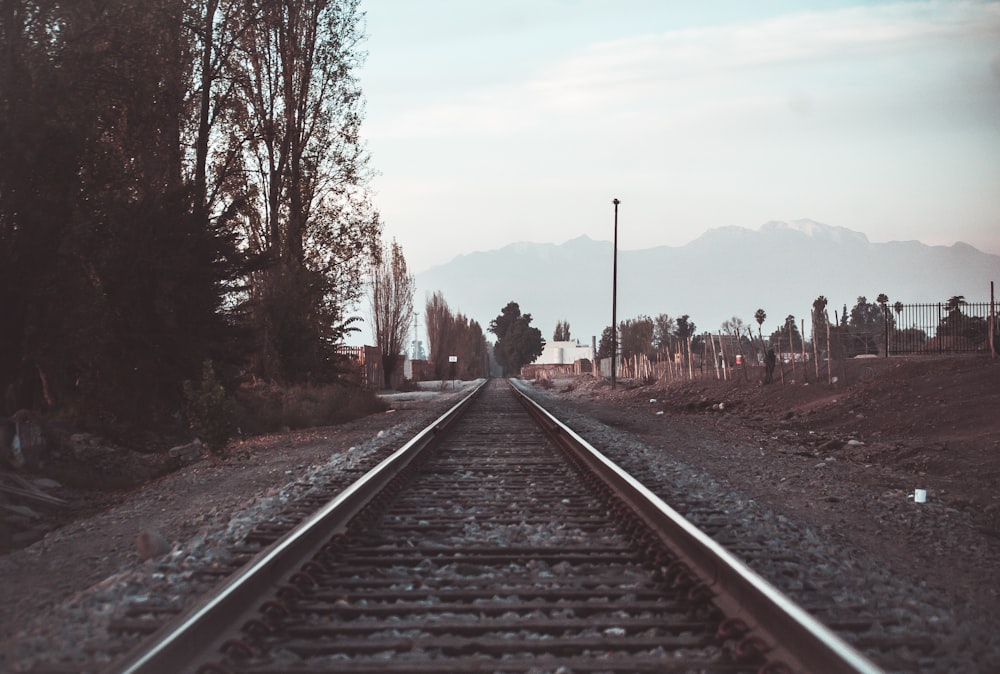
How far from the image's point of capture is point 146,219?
51.5 ft

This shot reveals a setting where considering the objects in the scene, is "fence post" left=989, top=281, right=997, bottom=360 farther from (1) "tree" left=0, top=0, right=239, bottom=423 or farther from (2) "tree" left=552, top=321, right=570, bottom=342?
(2) "tree" left=552, top=321, right=570, bottom=342

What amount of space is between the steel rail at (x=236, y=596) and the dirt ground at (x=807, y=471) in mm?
1081

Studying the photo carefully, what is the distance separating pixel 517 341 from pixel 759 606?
153 m

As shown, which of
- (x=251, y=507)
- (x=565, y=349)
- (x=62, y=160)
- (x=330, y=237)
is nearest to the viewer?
(x=251, y=507)

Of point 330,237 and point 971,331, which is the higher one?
point 330,237

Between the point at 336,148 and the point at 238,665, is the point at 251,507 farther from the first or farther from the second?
the point at 336,148

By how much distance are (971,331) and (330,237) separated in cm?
2057

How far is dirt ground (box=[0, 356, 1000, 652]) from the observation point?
6.16 meters

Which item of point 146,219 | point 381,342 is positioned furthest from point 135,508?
point 381,342

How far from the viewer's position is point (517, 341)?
513 feet

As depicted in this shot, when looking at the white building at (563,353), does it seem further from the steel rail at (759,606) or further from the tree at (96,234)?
A: the steel rail at (759,606)

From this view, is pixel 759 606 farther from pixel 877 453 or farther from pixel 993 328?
pixel 993 328

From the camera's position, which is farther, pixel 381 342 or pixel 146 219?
pixel 381 342

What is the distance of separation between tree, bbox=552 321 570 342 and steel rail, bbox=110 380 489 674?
177 meters
